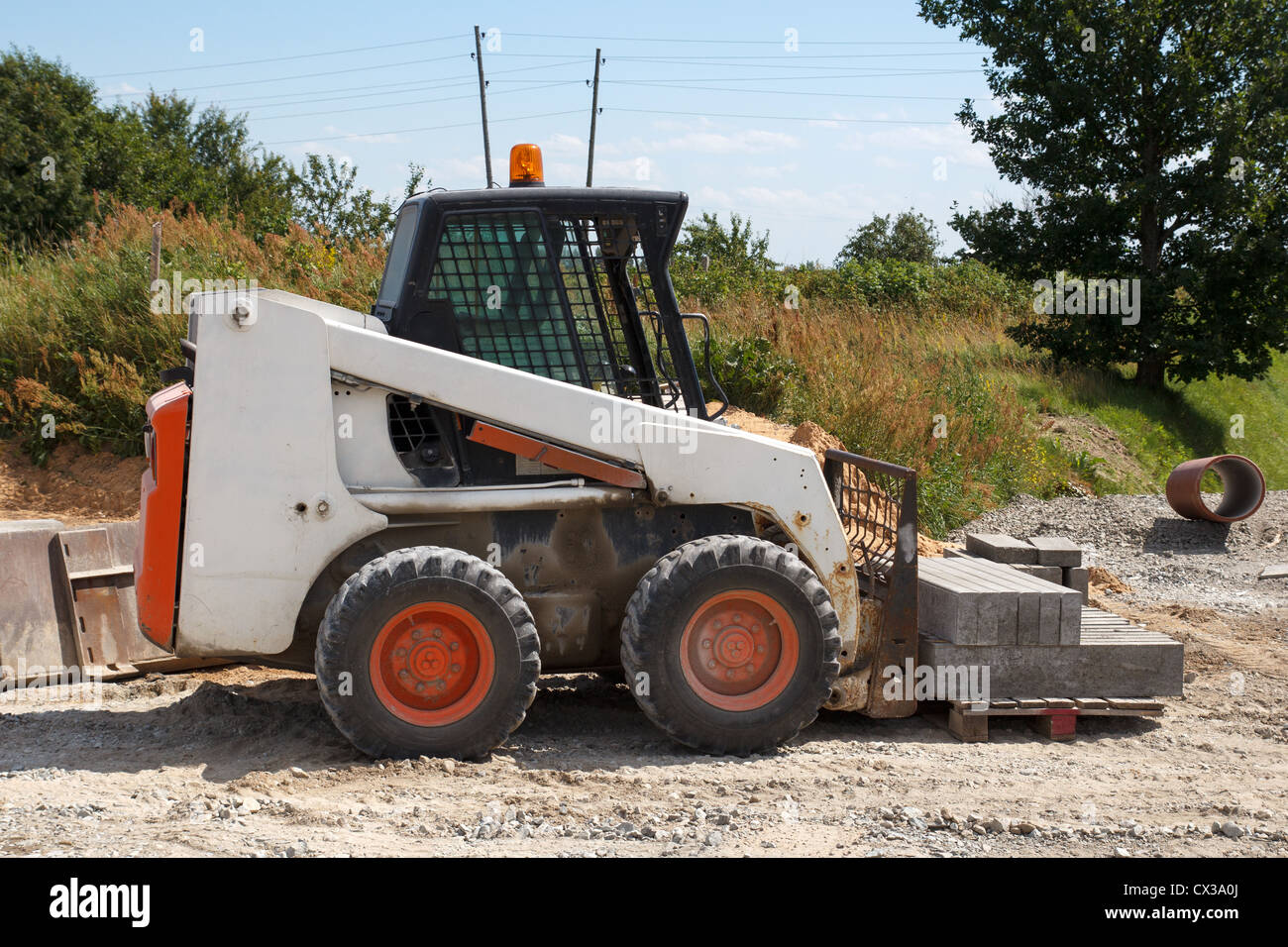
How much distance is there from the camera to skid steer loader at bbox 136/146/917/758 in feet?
17.1

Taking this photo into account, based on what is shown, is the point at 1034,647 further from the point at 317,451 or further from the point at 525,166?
the point at 317,451

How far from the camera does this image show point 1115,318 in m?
19.2

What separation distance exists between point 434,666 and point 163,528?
52.8 inches

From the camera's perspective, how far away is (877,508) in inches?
280

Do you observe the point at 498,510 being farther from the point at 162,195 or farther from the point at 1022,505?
the point at 162,195

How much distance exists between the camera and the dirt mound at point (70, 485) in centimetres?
1099

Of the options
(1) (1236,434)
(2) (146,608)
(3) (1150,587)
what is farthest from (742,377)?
(1) (1236,434)

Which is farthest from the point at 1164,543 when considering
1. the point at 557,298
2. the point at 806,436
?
the point at 557,298

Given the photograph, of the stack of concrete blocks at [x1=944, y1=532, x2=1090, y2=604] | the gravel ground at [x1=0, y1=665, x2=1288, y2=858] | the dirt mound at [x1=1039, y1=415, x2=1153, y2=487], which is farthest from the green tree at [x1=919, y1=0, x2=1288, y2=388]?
the gravel ground at [x1=0, y1=665, x2=1288, y2=858]

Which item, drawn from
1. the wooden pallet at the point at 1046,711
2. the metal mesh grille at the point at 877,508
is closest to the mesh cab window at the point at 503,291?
the metal mesh grille at the point at 877,508

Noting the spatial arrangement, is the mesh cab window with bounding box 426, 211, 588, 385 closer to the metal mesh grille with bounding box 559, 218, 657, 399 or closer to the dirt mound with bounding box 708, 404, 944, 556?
the metal mesh grille with bounding box 559, 218, 657, 399

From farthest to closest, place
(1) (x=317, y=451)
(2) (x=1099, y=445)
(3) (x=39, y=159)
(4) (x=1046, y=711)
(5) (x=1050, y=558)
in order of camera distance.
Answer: (3) (x=39, y=159)
(2) (x=1099, y=445)
(5) (x=1050, y=558)
(4) (x=1046, y=711)
(1) (x=317, y=451)

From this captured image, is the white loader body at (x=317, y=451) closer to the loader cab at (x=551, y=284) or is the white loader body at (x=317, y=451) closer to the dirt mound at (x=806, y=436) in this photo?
the loader cab at (x=551, y=284)
